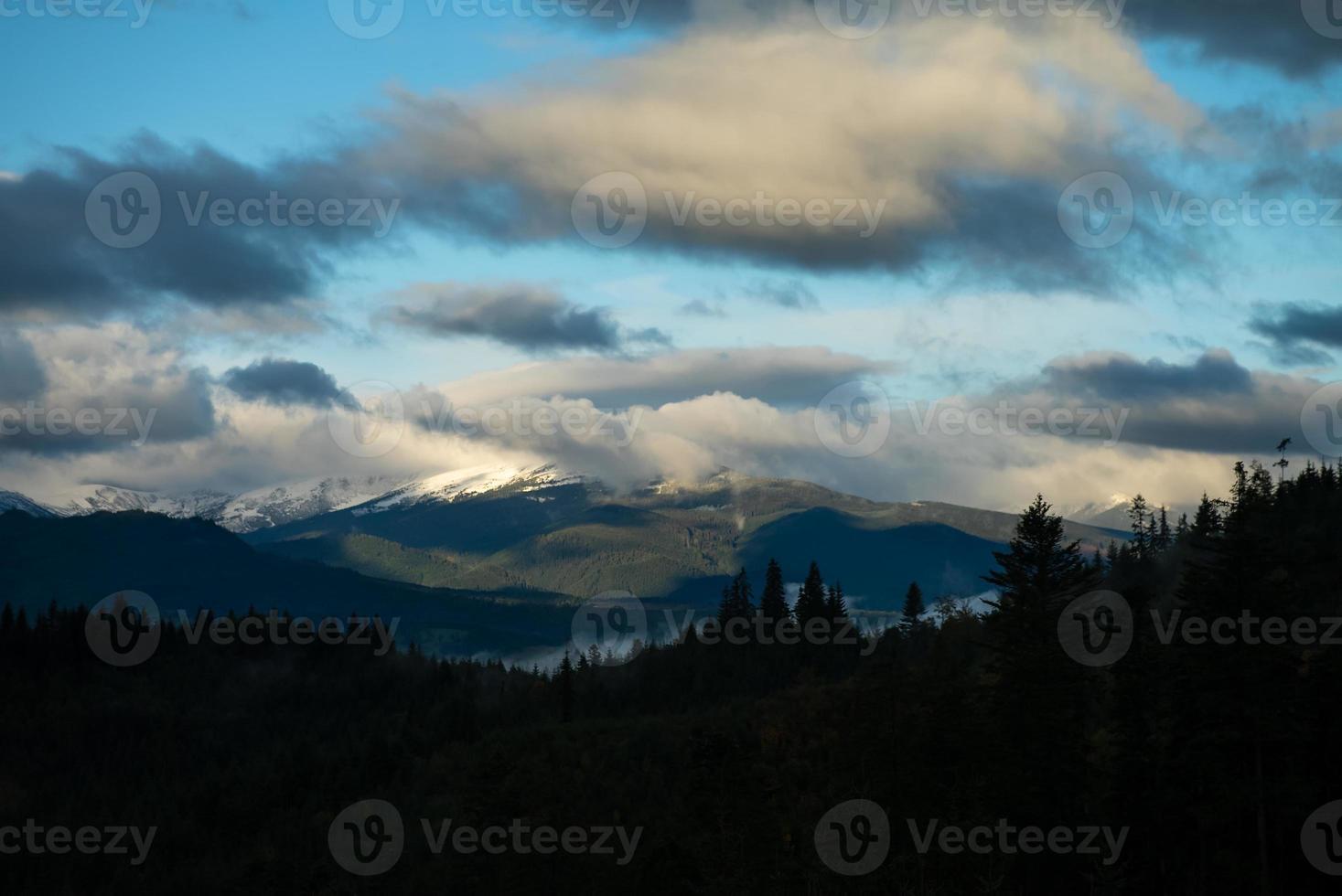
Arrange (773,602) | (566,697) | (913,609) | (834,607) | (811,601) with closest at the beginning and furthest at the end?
(811,601) < (834,607) < (913,609) < (773,602) < (566,697)

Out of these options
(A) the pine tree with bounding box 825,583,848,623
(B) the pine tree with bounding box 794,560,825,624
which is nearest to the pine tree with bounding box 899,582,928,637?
(A) the pine tree with bounding box 825,583,848,623

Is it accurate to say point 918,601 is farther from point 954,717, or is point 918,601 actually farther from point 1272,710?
point 1272,710

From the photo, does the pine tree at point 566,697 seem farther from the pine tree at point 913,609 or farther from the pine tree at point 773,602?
the pine tree at point 913,609

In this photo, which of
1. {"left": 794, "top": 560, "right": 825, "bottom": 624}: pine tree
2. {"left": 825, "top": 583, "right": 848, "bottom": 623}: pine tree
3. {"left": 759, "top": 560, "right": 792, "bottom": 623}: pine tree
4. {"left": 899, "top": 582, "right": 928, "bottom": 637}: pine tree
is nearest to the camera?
{"left": 794, "top": 560, "right": 825, "bottom": 624}: pine tree

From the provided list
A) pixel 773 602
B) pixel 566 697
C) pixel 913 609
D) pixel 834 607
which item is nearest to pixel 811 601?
pixel 834 607

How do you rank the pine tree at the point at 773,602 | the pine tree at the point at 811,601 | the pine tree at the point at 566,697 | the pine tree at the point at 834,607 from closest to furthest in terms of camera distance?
the pine tree at the point at 811,601, the pine tree at the point at 834,607, the pine tree at the point at 773,602, the pine tree at the point at 566,697

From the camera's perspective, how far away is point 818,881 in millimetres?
56375

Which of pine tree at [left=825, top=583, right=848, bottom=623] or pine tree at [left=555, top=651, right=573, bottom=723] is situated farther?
pine tree at [left=555, top=651, right=573, bottom=723]

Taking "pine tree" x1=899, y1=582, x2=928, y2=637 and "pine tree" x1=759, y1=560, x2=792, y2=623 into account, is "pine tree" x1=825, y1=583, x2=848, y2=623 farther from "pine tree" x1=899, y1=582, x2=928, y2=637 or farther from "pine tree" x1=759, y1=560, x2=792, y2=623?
"pine tree" x1=899, y1=582, x2=928, y2=637

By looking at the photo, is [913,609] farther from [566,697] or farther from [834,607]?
[566,697]

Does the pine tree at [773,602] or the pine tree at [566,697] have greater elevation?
the pine tree at [773,602]

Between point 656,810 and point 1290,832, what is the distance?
72.7 meters

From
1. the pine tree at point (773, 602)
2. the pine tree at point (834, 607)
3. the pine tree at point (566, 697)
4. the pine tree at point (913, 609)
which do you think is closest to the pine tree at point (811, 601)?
the pine tree at point (834, 607)

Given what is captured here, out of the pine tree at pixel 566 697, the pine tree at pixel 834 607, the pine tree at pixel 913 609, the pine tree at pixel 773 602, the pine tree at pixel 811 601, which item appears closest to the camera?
the pine tree at pixel 811 601
